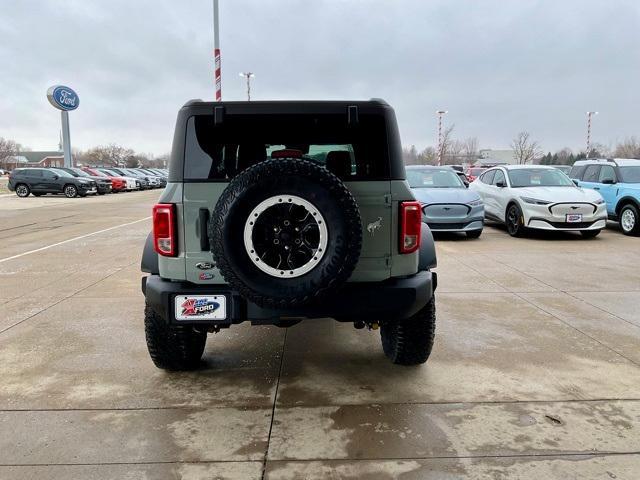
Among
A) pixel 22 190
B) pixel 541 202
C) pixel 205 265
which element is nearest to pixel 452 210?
pixel 541 202

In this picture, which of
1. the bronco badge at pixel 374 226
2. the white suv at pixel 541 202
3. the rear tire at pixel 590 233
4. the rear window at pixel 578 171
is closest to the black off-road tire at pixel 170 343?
the bronco badge at pixel 374 226

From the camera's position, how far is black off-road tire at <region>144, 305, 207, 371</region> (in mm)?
3615

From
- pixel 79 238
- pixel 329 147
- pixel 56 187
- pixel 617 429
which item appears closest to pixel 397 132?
pixel 329 147

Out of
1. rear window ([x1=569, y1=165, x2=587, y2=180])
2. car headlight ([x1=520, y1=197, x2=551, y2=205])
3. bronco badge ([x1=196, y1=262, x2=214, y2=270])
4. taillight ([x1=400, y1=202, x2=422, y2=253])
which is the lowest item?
bronco badge ([x1=196, y1=262, x2=214, y2=270])

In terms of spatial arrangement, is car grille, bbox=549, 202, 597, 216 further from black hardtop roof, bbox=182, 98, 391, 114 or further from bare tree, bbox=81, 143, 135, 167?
bare tree, bbox=81, 143, 135, 167

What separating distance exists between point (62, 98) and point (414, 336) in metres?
34.8

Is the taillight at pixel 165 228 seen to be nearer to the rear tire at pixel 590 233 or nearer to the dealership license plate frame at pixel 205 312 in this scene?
the dealership license plate frame at pixel 205 312

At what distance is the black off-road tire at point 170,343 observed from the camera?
362 cm

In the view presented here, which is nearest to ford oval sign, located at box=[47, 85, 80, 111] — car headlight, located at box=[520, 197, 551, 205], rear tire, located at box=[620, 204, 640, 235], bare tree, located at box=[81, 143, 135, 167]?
car headlight, located at box=[520, 197, 551, 205]

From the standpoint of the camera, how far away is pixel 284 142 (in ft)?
11.2

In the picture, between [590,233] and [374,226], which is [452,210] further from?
[374,226]

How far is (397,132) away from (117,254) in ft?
22.8

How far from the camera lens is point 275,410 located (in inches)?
127

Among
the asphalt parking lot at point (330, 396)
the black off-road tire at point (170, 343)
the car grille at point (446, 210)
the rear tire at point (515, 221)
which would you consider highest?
the car grille at point (446, 210)
